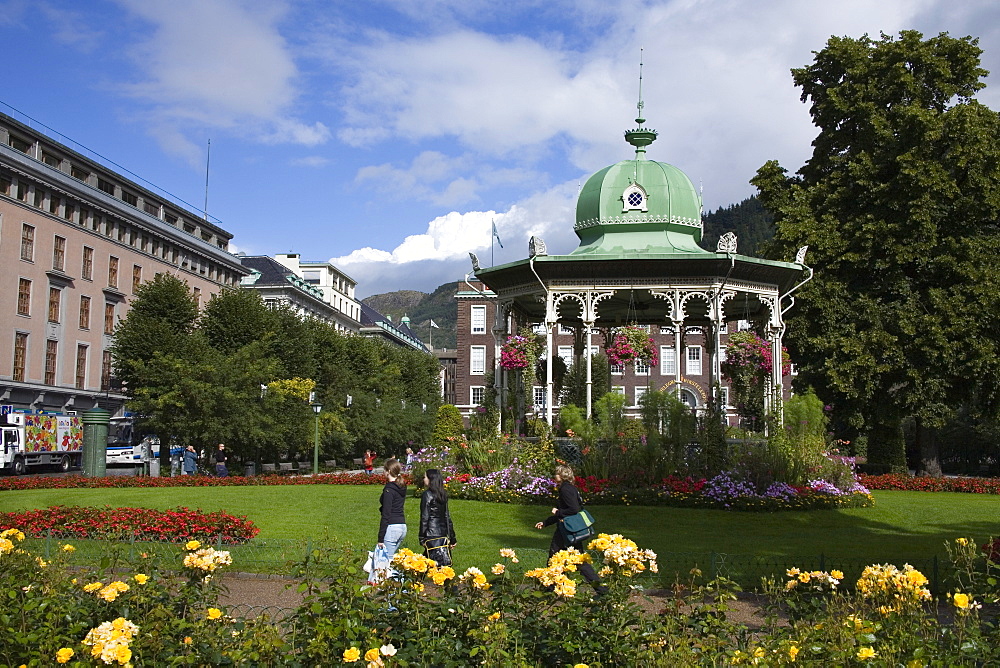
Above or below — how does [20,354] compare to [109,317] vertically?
below

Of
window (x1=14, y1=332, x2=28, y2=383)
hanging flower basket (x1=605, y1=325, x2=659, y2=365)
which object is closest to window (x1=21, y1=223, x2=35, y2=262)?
window (x1=14, y1=332, x2=28, y2=383)

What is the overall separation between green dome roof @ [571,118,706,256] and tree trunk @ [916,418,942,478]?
43.5ft

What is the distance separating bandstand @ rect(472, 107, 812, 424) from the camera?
24453 millimetres

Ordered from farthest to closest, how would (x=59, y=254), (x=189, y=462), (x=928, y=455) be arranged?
(x=59, y=254)
(x=189, y=462)
(x=928, y=455)

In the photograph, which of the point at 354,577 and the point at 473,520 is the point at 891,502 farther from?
the point at 354,577

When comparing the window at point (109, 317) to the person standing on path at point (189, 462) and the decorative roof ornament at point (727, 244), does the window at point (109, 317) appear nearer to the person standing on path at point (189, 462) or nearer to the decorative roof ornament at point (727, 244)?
the person standing on path at point (189, 462)

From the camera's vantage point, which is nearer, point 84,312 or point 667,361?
point 84,312

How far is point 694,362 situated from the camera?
84500 mm

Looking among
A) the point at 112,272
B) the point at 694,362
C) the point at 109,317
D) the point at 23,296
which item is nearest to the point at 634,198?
the point at 23,296

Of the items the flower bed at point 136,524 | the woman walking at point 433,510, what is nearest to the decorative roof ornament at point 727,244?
the flower bed at point 136,524

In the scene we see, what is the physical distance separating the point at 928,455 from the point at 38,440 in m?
38.7

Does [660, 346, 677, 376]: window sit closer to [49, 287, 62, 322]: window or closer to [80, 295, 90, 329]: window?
[80, 295, 90, 329]: window

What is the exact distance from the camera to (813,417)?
955 inches

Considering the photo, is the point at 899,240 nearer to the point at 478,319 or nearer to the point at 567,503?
the point at 567,503
